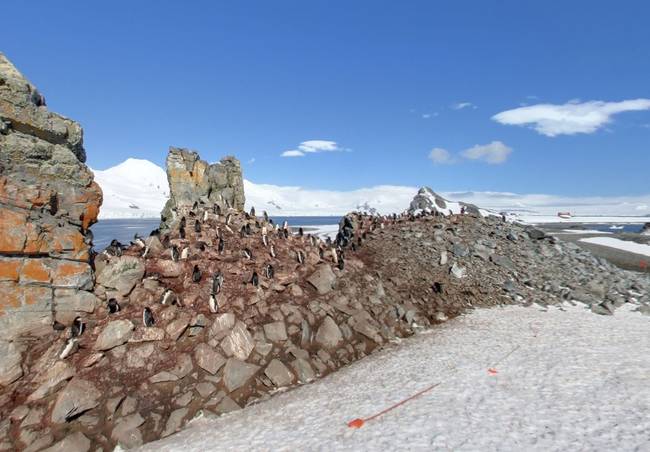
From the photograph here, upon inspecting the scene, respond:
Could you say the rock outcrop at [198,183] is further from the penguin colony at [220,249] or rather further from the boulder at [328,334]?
the boulder at [328,334]

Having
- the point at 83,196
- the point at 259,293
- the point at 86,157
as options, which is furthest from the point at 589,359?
the point at 86,157

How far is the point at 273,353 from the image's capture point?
644 inches

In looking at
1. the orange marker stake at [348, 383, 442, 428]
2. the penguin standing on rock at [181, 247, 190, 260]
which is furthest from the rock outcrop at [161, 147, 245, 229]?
the orange marker stake at [348, 383, 442, 428]

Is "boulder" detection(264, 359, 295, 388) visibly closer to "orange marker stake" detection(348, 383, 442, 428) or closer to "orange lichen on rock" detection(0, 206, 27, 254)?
"orange marker stake" detection(348, 383, 442, 428)

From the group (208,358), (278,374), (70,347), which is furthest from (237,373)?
(70,347)

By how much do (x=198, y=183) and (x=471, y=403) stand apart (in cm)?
2352

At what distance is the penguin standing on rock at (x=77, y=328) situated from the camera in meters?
14.3

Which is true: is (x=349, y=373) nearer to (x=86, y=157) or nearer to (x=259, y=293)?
(x=259, y=293)

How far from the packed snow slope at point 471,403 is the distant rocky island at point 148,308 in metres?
1.49

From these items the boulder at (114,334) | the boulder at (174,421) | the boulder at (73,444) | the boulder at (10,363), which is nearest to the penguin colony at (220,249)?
the boulder at (114,334)

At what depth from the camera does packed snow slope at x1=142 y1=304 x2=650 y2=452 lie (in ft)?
34.4

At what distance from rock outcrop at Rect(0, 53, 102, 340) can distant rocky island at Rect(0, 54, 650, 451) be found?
0.05 m

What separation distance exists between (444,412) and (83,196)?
16.8 meters

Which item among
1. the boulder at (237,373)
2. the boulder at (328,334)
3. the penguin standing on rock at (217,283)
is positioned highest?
the penguin standing on rock at (217,283)
